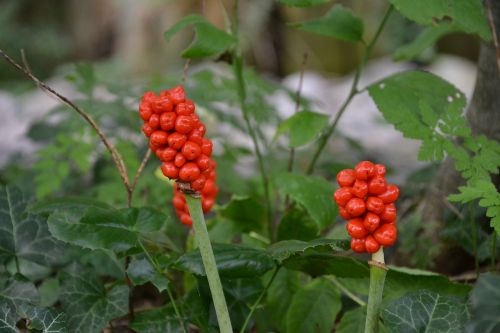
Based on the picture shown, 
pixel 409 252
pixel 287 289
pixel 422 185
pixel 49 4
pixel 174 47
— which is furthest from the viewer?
pixel 49 4

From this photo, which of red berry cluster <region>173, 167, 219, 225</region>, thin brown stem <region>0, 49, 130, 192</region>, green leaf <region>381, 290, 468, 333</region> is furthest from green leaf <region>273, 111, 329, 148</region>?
green leaf <region>381, 290, 468, 333</region>

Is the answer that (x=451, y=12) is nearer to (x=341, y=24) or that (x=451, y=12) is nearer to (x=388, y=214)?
(x=341, y=24)

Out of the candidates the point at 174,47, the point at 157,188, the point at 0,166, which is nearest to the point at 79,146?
the point at 157,188

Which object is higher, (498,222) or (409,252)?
(498,222)

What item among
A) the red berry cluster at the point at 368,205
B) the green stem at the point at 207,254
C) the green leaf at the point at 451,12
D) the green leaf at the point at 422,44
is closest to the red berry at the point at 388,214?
the red berry cluster at the point at 368,205

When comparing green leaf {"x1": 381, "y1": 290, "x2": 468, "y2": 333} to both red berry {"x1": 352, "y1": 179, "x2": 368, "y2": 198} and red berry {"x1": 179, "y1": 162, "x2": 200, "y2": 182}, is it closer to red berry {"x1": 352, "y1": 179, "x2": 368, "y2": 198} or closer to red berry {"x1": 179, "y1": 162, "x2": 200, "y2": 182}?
red berry {"x1": 352, "y1": 179, "x2": 368, "y2": 198}

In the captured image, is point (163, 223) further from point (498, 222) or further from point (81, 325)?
point (498, 222)

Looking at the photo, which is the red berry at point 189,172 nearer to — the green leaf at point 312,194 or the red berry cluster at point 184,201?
the red berry cluster at point 184,201
